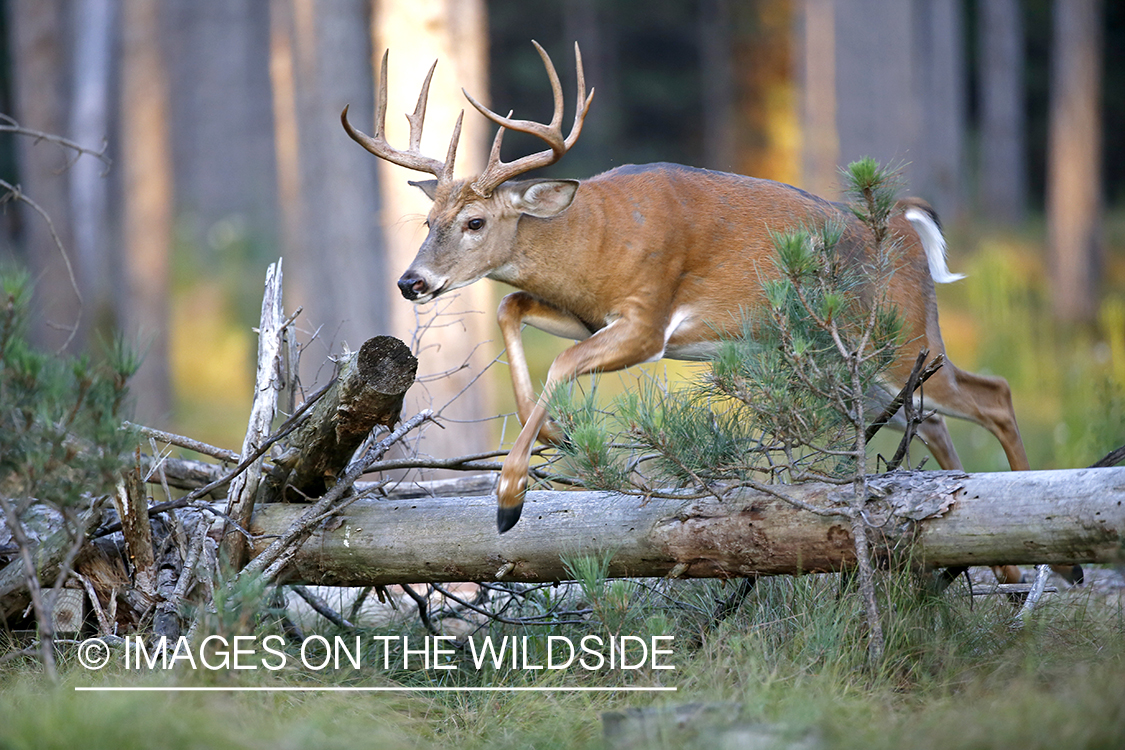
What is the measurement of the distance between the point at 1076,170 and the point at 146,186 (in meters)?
13.1

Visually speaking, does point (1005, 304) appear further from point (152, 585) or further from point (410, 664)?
point (152, 585)

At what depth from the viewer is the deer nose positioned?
425 cm

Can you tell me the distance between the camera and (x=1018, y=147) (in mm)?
20578

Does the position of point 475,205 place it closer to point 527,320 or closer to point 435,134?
point 527,320

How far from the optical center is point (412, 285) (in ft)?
14.0

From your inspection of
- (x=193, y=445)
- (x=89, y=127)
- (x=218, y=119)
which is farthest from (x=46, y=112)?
(x=193, y=445)

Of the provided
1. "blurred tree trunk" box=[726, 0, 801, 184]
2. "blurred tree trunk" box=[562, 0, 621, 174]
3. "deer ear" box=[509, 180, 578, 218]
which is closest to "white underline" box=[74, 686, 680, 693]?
"deer ear" box=[509, 180, 578, 218]

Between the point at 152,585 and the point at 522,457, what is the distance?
1431mm

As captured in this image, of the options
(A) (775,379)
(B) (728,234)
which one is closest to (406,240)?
(B) (728,234)

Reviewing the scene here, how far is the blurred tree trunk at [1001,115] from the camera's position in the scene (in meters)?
19.4

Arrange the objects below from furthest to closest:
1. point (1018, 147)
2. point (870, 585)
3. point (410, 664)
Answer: point (1018, 147)
point (410, 664)
point (870, 585)

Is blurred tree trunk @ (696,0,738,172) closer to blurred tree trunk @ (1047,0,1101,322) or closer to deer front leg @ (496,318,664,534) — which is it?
blurred tree trunk @ (1047,0,1101,322)

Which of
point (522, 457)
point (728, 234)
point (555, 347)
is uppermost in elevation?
point (728, 234)

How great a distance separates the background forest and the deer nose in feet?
0.61
